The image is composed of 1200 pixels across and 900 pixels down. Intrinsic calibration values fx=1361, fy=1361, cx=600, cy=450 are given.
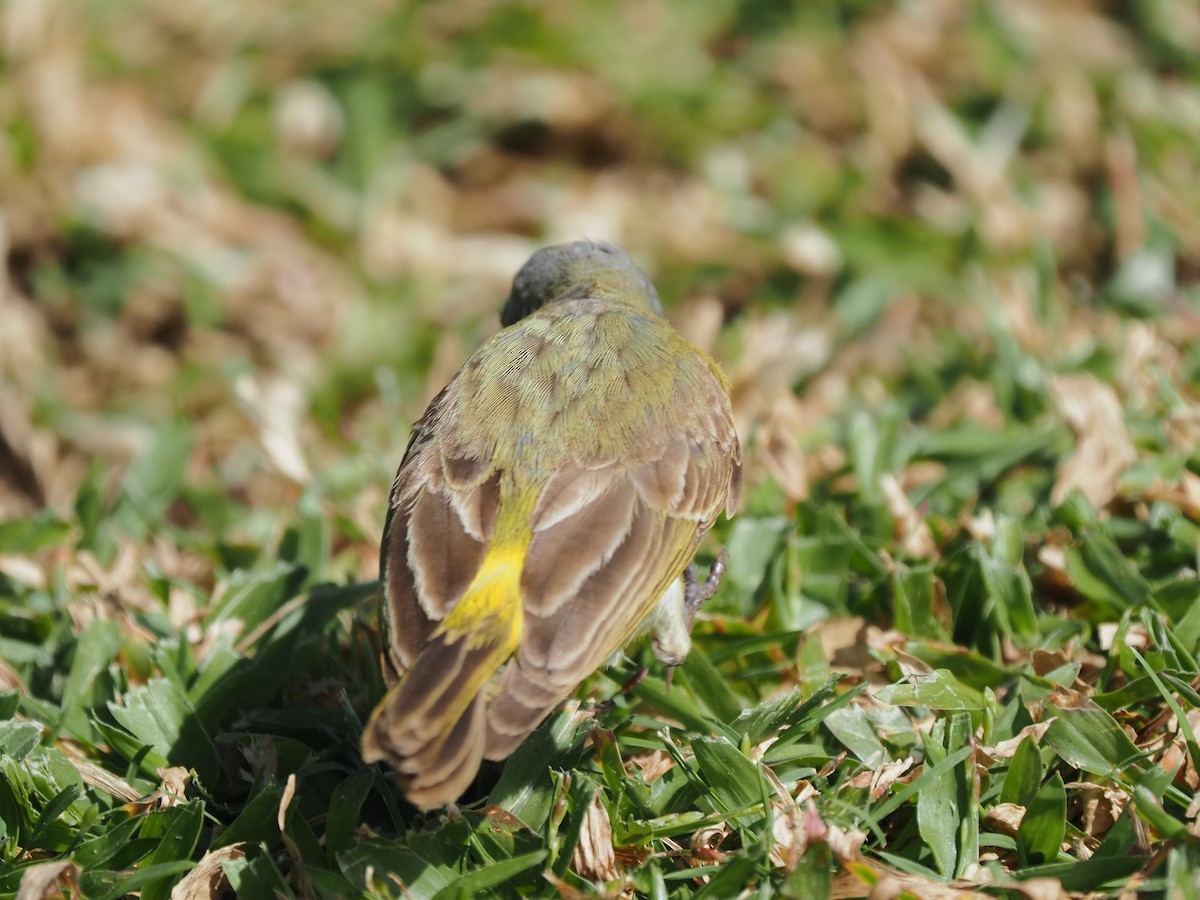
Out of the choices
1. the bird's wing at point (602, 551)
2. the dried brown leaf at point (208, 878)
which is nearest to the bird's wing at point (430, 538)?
the bird's wing at point (602, 551)

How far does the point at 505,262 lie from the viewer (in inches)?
285

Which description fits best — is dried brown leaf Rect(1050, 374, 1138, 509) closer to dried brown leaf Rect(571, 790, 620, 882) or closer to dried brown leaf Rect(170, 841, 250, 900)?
dried brown leaf Rect(571, 790, 620, 882)

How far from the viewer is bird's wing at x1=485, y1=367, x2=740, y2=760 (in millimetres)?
3045

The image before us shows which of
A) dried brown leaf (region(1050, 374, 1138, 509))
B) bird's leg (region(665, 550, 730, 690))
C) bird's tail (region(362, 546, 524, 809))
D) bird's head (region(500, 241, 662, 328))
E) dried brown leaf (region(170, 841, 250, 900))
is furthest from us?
bird's head (region(500, 241, 662, 328))

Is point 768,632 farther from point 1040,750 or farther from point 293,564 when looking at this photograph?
point 293,564

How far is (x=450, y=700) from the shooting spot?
295 cm

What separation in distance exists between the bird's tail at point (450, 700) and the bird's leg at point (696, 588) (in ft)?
3.02

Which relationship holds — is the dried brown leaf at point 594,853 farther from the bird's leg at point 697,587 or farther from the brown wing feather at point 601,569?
the bird's leg at point 697,587

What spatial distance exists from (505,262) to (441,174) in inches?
38.1

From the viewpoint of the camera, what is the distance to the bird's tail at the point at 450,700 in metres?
2.82

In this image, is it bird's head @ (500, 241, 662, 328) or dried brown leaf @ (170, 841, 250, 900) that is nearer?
dried brown leaf @ (170, 841, 250, 900)

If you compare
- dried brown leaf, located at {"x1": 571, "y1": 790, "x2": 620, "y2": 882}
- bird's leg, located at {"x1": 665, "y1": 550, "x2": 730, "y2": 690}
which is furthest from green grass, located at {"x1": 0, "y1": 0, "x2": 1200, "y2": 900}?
bird's leg, located at {"x1": 665, "y1": 550, "x2": 730, "y2": 690}

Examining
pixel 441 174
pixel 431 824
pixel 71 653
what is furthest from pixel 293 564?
pixel 441 174

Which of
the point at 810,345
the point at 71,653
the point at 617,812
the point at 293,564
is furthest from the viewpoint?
the point at 810,345
